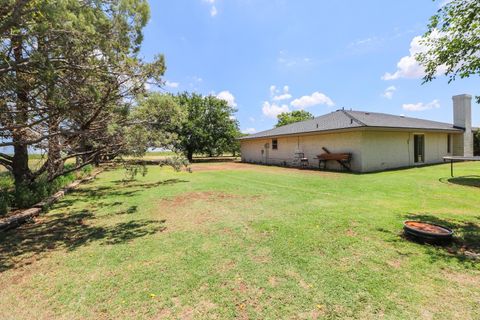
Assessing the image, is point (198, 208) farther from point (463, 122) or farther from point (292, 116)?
point (292, 116)

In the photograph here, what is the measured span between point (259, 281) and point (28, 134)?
7.86 m

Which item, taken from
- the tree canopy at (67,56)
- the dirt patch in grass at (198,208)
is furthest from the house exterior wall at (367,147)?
the tree canopy at (67,56)

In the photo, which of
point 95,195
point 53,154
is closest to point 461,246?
point 95,195

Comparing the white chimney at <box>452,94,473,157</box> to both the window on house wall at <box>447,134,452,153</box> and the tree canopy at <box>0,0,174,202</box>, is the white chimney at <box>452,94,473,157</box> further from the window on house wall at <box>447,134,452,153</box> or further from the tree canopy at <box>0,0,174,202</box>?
the tree canopy at <box>0,0,174,202</box>

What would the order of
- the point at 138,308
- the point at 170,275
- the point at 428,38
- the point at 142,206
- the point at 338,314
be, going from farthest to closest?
1. the point at 142,206
2. the point at 428,38
3. the point at 170,275
4. the point at 138,308
5. the point at 338,314

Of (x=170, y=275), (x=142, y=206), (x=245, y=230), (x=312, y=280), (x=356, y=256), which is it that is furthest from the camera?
(x=142, y=206)

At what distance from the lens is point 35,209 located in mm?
6547

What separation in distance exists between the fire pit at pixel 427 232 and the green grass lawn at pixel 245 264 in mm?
158

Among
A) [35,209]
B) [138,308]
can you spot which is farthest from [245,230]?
[35,209]

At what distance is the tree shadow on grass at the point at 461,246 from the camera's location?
3547 millimetres

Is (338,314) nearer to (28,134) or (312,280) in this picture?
(312,280)

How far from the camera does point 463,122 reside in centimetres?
2033

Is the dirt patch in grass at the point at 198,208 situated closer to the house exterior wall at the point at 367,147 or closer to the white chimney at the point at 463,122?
the house exterior wall at the point at 367,147

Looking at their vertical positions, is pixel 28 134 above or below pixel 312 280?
above
